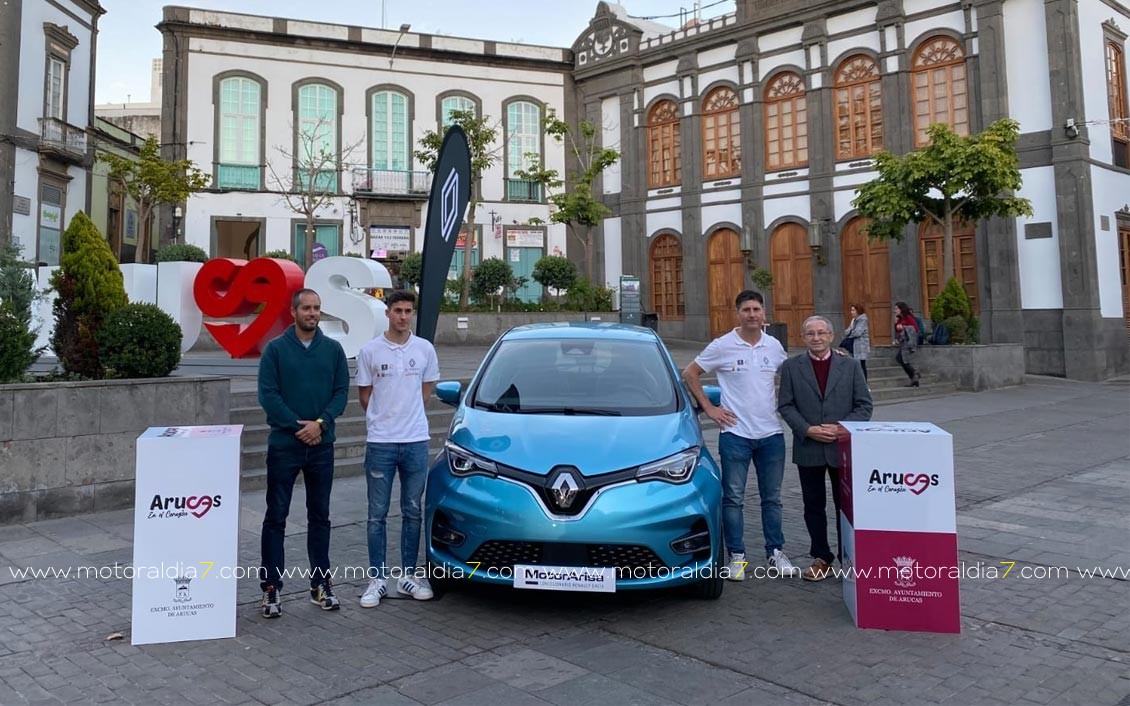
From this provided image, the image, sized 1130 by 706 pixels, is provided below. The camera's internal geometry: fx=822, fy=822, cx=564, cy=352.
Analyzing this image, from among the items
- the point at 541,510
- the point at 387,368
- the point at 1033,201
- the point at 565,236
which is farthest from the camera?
the point at 565,236

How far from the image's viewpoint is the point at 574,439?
4656 millimetres

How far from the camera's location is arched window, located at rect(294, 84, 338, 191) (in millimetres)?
29297

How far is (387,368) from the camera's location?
512 cm

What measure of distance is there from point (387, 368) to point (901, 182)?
16.1 metres

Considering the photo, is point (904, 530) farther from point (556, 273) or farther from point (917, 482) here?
point (556, 273)

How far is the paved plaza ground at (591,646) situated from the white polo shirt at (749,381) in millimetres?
1014

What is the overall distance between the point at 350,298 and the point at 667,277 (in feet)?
52.9

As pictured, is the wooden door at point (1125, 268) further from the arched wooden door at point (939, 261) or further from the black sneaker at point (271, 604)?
the black sneaker at point (271, 604)

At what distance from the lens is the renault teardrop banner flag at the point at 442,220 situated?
8125 mm

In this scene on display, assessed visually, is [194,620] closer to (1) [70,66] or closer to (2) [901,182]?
(2) [901,182]

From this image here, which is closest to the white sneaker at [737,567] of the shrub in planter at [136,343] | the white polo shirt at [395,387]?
the white polo shirt at [395,387]

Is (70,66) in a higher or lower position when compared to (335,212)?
A: higher

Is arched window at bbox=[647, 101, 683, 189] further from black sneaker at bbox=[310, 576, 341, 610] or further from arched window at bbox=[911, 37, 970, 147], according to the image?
black sneaker at bbox=[310, 576, 341, 610]

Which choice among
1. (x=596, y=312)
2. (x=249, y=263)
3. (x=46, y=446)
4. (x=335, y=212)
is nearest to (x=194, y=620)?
(x=46, y=446)
